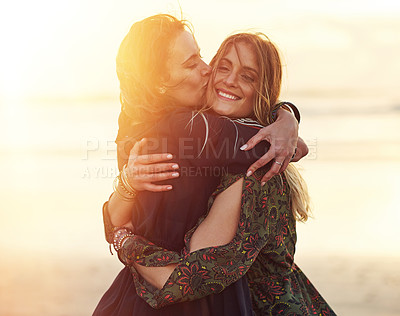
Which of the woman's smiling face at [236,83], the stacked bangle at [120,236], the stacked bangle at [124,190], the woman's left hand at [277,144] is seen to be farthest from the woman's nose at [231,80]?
the stacked bangle at [120,236]

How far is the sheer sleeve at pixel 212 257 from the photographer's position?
213 centimetres

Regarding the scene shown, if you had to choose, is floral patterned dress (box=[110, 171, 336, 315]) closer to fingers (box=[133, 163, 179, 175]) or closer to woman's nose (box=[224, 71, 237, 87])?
fingers (box=[133, 163, 179, 175])

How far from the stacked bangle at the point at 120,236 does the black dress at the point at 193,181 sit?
0.10 meters

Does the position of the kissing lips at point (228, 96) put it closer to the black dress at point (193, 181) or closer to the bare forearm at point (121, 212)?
the black dress at point (193, 181)

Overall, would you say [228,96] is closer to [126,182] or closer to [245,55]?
[245,55]

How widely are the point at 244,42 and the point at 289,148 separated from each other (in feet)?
1.73

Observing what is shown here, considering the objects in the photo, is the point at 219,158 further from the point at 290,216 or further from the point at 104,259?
the point at 104,259

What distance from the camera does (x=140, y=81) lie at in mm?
2537

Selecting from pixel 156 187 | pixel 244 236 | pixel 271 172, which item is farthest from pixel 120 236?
pixel 271 172

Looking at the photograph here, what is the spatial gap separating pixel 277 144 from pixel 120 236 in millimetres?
717

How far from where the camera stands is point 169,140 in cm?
228

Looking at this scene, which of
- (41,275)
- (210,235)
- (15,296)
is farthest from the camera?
(41,275)

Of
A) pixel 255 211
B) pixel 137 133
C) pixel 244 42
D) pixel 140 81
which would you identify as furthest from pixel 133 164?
pixel 244 42

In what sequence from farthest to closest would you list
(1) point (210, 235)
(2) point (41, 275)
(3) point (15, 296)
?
(2) point (41, 275) → (3) point (15, 296) → (1) point (210, 235)
